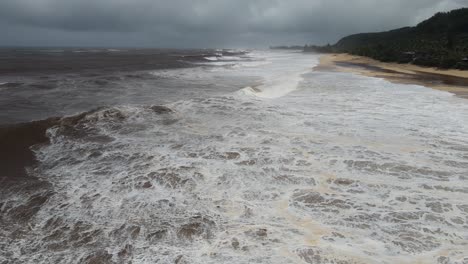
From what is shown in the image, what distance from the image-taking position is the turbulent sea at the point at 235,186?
6.19m

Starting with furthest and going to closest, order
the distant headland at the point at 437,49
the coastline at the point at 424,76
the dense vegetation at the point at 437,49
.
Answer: the dense vegetation at the point at 437,49, the distant headland at the point at 437,49, the coastline at the point at 424,76

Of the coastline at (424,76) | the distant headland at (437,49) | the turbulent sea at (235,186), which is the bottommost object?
the turbulent sea at (235,186)

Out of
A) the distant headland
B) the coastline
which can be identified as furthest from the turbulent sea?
the distant headland

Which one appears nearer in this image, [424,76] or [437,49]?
[424,76]

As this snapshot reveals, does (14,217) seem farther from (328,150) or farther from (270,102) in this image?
(270,102)

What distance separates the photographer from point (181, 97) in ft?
73.1

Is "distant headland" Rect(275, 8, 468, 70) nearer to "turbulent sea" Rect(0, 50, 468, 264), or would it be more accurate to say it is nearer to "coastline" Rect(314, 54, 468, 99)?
"coastline" Rect(314, 54, 468, 99)

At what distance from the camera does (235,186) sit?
869 centimetres

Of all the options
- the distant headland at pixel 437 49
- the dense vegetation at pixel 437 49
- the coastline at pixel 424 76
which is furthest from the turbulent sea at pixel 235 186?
the dense vegetation at pixel 437 49

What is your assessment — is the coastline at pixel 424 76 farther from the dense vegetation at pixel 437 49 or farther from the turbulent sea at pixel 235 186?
the turbulent sea at pixel 235 186

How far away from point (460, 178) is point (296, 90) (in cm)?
1647

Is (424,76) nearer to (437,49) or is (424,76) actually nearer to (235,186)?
(437,49)

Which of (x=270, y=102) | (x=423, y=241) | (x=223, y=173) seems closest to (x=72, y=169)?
(x=223, y=173)

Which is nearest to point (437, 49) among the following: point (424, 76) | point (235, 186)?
point (424, 76)
